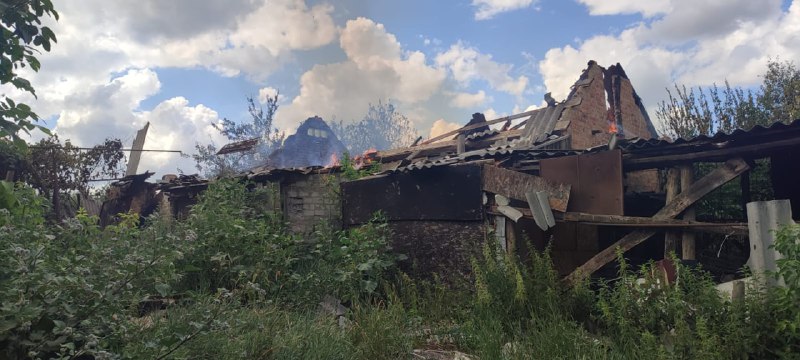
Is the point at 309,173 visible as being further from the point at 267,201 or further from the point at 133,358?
the point at 133,358

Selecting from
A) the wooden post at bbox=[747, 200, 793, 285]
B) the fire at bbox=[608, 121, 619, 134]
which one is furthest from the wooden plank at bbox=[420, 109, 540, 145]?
the wooden post at bbox=[747, 200, 793, 285]

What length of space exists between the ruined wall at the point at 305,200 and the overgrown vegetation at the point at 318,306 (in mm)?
2491

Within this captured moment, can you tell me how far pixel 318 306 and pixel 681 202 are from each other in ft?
15.6

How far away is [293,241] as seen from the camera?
7.27m

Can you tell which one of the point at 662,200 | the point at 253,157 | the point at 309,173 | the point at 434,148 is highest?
the point at 253,157

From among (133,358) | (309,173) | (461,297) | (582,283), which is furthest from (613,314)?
(309,173)

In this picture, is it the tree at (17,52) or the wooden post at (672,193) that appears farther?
the wooden post at (672,193)

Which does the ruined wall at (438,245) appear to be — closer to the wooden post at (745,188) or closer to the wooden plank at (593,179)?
the wooden plank at (593,179)

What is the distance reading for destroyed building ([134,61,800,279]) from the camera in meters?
5.61

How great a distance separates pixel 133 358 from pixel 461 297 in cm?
402

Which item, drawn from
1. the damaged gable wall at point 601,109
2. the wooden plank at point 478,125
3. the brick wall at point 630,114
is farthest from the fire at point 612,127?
the wooden plank at point 478,125

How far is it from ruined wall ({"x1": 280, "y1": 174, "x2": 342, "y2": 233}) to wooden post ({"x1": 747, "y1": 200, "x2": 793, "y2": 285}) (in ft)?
22.2

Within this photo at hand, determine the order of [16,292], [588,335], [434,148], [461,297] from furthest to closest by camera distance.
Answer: [434,148]
[461,297]
[588,335]
[16,292]

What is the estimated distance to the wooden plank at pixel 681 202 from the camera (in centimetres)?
545
